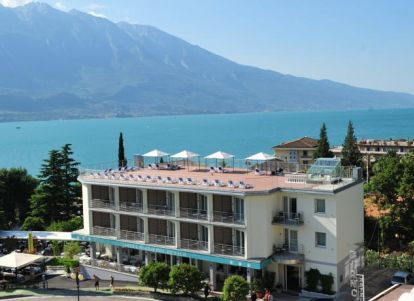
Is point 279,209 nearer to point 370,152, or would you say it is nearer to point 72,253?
point 72,253

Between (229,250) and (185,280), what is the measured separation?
13.0 feet

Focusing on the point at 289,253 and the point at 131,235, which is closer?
the point at 289,253

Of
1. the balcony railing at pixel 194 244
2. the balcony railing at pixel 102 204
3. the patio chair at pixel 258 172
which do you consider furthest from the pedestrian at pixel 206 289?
the balcony railing at pixel 102 204

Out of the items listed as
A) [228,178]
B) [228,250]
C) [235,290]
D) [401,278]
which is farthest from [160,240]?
[401,278]

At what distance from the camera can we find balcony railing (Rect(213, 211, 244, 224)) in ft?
123

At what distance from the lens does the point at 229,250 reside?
3809cm

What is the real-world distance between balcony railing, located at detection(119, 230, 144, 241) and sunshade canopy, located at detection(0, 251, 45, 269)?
7.06 m

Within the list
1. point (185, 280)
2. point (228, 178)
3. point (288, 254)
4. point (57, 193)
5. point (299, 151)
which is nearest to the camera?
point (185, 280)

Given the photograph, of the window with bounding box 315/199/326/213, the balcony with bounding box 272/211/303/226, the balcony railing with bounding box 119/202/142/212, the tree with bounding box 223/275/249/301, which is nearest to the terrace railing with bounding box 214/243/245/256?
the tree with bounding box 223/275/249/301

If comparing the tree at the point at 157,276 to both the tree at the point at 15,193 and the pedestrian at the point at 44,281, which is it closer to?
the pedestrian at the point at 44,281

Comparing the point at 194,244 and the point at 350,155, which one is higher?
the point at 350,155

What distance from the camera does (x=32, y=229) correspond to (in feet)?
192

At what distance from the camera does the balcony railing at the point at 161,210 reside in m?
41.1

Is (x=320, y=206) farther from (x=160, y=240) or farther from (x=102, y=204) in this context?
(x=102, y=204)
